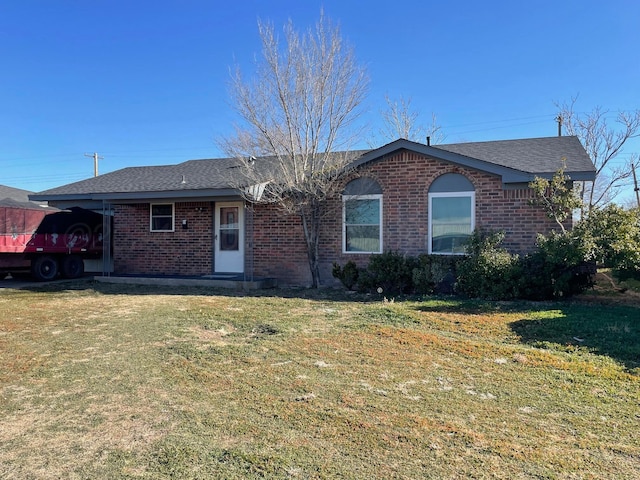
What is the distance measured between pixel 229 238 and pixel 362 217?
4.02 m

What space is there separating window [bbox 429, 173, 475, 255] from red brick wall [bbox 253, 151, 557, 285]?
0.43ft

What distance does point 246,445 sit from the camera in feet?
10.2

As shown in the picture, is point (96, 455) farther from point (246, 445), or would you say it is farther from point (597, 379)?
point (597, 379)

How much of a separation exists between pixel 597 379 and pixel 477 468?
2.40 m

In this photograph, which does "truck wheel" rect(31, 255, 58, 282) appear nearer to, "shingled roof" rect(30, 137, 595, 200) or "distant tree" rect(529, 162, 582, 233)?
"shingled roof" rect(30, 137, 595, 200)

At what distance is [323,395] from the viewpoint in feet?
13.3

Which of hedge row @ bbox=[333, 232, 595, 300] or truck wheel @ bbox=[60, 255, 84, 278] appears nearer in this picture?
hedge row @ bbox=[333, 232, 595, 300]

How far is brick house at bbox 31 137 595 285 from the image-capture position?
1016 centimetres

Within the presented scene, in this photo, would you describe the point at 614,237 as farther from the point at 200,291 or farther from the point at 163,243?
the point at 163,243

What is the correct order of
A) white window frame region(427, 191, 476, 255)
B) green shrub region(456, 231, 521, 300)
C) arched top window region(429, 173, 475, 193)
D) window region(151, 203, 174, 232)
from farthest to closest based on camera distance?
1. window region(151, 203, 174, 232)
2. arched top window region(429, 173, 475, 193)
3. white window frame region(427, 191, 476, 255)
4. green shrub region(456, 231, 521, 300)

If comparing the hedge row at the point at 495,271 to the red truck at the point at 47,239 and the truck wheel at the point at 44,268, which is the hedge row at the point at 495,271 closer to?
the red truck at the point at 47,239

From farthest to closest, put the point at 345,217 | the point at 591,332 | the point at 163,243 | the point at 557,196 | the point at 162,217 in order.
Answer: the point at 162,217
the point at 163,243
the point at 345,217
the point at 557,196
the point at 591,332

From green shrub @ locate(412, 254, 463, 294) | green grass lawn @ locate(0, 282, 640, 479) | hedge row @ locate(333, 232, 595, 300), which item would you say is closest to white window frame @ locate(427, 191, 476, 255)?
hedge row @ locate(333, 232, 595, 300)

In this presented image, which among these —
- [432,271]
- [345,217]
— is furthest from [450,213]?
[345,217]
